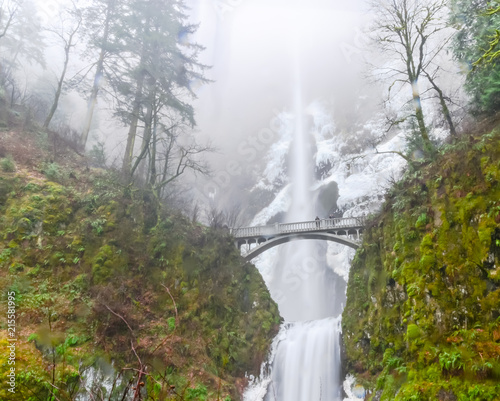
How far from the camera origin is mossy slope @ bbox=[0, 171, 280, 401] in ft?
30.9

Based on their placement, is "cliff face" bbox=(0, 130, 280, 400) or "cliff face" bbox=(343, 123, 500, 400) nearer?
"cliff face" bbox=(343, 123, 500, 400)

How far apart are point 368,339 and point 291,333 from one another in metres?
5.99

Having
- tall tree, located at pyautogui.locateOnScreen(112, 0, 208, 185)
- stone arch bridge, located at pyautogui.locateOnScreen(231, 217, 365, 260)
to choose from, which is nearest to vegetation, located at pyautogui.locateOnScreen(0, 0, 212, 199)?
tall tree, located at pyautogui.locateOnScreen(112, 0, 208, 185)

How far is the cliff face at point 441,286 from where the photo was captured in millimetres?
7375

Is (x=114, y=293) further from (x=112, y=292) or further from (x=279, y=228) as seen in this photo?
(x=279, y=228)

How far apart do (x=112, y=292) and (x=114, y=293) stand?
0.10m

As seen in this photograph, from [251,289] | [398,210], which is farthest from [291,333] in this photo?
[398,210]

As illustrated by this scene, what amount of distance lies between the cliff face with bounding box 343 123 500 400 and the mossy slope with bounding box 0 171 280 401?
5.31m

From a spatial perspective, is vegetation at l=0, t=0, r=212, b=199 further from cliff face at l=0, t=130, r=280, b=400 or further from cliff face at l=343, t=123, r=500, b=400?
cliff face at l=343, t=123, r=500, b=400

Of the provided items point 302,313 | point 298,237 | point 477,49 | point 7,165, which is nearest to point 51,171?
point 7,165

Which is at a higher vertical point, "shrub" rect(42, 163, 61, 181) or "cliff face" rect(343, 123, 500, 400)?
"shrub" rect(42, 163, 61, 181)

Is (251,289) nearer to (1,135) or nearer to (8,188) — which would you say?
(8,188)

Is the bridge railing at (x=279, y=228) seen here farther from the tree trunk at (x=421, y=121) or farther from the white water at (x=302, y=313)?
the tree trunk at (x=421, y=121)

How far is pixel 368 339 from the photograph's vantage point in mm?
13492
